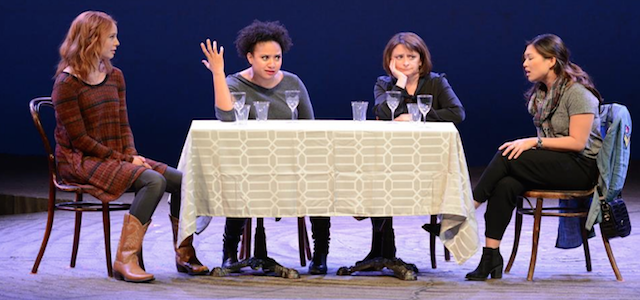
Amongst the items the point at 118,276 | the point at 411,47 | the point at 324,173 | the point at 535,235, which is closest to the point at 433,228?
the point at 535,235

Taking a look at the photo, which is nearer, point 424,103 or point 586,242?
point 424,103

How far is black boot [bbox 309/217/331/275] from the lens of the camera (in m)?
4.04

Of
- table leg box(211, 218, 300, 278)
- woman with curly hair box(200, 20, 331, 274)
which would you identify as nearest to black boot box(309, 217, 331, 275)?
woman with curly hair box(200, 20, 331, 274)

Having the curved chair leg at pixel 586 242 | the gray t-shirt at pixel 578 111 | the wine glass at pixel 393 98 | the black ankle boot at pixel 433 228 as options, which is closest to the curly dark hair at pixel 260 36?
the wine glass at pixel 393 98

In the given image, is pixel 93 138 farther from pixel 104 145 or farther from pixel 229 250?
pixel 229 250

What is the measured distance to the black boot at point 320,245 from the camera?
13.3 feet

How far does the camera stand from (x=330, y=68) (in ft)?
26.8

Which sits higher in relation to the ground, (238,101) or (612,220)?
(238,101)

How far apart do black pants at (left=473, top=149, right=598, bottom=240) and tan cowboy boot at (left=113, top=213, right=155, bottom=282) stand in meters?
1.35

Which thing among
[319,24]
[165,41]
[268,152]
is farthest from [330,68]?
[268,152]

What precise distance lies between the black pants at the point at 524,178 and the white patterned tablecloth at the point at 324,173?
0.56ft

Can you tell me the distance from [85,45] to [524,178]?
1.85 meters

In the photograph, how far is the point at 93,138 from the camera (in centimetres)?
399

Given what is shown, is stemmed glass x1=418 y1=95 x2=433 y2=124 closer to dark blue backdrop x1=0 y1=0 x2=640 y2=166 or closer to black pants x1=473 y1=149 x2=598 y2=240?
black pants x1=473 y1=149 x2=598 y2=240
